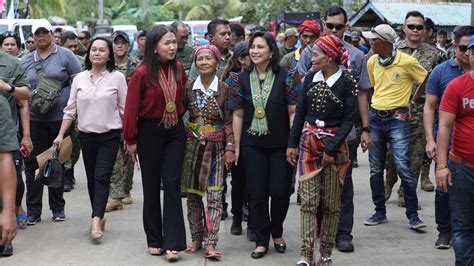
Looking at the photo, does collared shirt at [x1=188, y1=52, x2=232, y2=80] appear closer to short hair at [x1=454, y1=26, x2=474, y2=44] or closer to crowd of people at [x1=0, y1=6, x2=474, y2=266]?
crowd of people at [x1=0, y1=6, x2=474, y2=266]

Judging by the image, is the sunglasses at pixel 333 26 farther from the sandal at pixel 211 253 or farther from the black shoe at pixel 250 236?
the sandal at pixel 211 253

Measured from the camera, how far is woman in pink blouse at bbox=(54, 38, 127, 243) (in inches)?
335

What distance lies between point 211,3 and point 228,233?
56056 mm

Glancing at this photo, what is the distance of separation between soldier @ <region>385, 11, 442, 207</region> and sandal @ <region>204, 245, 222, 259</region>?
2917 millimetres

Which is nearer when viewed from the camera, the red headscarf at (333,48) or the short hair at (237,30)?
the red headscarf at (333,48)

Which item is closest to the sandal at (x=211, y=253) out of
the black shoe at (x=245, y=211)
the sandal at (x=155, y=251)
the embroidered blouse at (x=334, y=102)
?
the sandal at (x=155, y=251)

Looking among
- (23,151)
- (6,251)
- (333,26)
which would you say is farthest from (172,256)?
(333,26)

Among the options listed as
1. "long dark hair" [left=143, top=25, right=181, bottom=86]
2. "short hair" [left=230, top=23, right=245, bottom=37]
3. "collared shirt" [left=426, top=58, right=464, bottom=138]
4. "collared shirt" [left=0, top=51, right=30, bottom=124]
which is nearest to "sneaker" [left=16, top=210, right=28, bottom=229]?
"collared shirt" [left=0, top=51, right=30, bottom=124]

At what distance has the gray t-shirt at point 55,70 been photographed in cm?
950

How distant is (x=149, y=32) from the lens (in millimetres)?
7742

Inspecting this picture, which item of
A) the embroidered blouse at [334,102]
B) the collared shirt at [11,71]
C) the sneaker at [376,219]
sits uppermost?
the collared shirt at [11,71]

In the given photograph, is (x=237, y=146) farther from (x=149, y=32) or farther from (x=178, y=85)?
(x=149, y=32)

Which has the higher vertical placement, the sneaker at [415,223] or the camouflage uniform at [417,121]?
the camouflage uniform at [417,121]

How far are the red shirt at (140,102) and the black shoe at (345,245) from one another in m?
1.97
